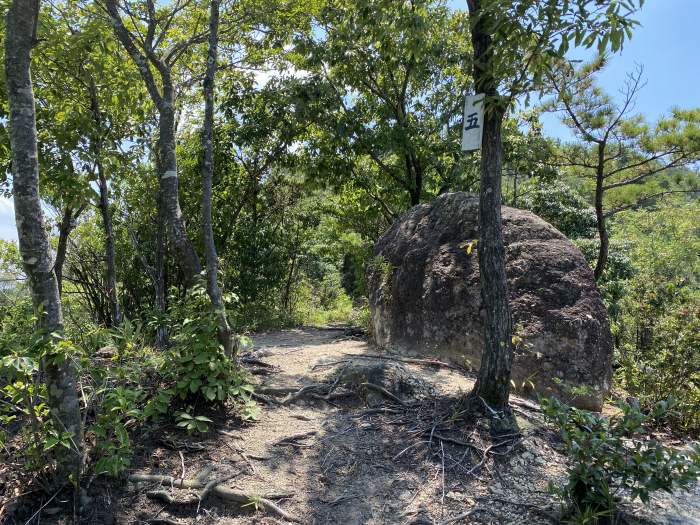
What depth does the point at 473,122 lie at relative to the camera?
4285mm

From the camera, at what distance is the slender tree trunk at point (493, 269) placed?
13.9 ft

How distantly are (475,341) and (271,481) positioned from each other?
2.79 metres

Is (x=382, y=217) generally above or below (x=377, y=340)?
above

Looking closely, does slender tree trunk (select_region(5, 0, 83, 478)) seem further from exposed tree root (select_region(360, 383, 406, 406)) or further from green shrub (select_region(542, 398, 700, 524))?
green shrub (select_region(542, 398, 700, 524))

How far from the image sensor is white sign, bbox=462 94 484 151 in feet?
13.9

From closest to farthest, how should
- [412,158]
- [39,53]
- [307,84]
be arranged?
[39,53]
[307,84]
[412,158]

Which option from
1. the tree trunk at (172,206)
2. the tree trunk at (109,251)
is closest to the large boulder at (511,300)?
the tree trunk at (172,206)

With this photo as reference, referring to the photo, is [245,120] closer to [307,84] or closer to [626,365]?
[307,84]

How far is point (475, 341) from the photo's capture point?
557 cm

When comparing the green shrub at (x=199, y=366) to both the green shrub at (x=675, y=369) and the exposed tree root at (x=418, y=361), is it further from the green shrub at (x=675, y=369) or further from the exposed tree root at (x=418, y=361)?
the green shrub at (x=675, y=369)

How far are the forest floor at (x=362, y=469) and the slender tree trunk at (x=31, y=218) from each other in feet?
1.82

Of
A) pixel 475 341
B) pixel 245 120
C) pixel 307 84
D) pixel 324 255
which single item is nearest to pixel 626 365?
pixel 475 341

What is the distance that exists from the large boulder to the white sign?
1.14 m

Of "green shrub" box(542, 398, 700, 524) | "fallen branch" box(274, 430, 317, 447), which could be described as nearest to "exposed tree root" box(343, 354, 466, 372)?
"fallen branch" box(274, 430, 317, 447)
